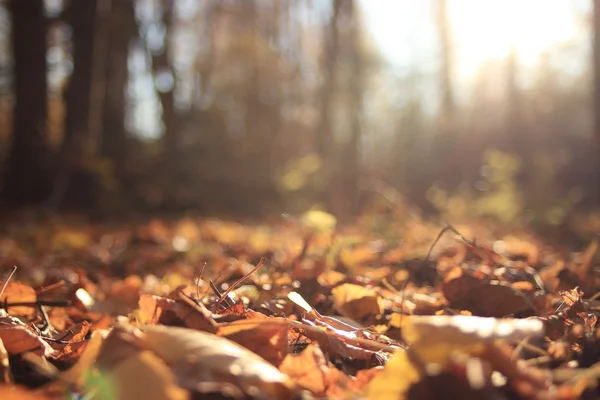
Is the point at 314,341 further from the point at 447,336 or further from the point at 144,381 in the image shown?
the point at 144,381

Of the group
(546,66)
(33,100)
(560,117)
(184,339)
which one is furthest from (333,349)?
(546,66)

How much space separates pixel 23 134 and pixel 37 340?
9637mm

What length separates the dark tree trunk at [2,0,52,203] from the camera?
31.6 ft

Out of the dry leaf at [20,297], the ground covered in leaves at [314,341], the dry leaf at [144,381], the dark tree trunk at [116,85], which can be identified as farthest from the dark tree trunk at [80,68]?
the dry leaf at [144,381]

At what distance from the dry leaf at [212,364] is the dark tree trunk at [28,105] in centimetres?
965

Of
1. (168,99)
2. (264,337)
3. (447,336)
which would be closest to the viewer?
(447,336)

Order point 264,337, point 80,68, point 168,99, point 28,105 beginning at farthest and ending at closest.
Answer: point 168,99
point 28,105
point 80,68
point 264,337

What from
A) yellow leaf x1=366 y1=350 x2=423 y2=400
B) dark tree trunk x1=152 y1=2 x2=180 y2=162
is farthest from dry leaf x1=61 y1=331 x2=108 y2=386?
dark tree trunk x1=152 y1=2 x2=180 y2=162

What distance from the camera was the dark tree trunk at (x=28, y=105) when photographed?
31.6 ft

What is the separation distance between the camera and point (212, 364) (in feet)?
2.74

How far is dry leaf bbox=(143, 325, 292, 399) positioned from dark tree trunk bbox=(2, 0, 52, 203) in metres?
9.65

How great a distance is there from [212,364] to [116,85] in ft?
45.9

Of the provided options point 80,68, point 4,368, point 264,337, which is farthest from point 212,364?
point 80,68

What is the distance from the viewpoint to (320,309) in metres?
1.72
